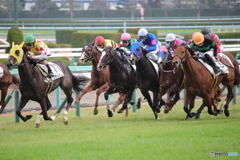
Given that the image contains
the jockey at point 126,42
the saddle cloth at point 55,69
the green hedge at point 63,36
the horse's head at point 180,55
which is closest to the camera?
the horse's head at point 180,55

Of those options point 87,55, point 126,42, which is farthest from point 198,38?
point 87,55

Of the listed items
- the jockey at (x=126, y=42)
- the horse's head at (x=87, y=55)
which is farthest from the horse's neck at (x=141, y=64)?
the horse's head at (x=87, y=55)

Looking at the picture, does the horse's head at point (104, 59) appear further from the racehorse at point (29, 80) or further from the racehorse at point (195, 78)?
the racehorse at point (195, 78)

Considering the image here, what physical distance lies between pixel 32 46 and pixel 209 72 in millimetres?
3301

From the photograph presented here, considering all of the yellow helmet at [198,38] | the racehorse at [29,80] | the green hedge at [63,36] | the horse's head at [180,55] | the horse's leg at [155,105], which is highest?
the yellow helmet at [198,38]

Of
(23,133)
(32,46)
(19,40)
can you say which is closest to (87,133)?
(23,133)

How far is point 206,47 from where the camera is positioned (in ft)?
32.8

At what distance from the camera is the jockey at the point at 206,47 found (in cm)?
968

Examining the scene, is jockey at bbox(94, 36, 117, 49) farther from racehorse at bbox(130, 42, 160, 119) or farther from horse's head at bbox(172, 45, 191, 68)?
horse's head at bbox(172, 45, 191, 68)

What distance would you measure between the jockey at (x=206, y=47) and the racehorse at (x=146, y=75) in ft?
3.42

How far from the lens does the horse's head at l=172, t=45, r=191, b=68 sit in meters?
9.05

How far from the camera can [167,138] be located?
7359 millimetres

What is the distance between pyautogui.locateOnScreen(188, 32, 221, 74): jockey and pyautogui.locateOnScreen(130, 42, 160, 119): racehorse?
3.42 feet

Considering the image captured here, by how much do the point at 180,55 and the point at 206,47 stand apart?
1002 mm
